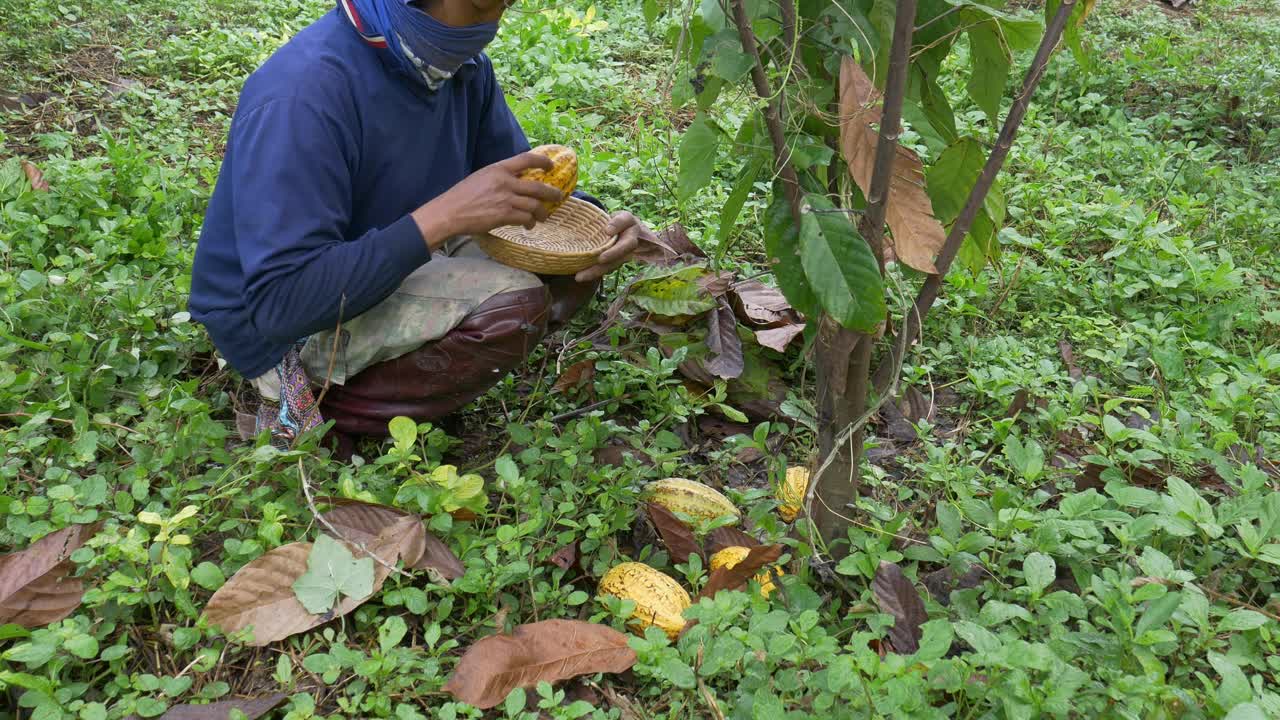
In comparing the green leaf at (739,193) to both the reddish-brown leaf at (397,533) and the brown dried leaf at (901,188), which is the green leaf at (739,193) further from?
the reddish-brown leaf at (397,533)

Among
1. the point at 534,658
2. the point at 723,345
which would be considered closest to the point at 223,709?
the point at 534,658

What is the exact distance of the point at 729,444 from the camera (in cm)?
246

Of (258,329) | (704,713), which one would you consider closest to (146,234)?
(258,329)

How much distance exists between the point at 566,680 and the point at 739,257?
1.84 meters

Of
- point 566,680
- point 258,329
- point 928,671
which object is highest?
point 258,329

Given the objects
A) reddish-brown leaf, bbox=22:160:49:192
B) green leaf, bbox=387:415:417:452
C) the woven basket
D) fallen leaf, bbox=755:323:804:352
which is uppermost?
the woven basket

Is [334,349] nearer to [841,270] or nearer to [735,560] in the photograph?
[735,560]

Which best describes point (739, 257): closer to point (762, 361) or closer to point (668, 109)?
point (762, 361)

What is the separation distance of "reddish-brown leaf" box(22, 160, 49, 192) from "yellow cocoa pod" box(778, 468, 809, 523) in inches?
97.8

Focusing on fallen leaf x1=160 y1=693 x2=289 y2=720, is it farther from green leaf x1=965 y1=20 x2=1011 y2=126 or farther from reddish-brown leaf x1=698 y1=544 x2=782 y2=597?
green leaf x1=965 y1=20 x2=1011 y2=126

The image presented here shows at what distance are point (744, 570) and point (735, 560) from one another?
0.10 meters

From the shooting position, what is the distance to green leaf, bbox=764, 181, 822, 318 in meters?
1.65

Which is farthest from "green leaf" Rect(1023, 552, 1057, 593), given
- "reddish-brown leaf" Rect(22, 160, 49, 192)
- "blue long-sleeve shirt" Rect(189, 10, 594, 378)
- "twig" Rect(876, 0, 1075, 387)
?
"reddish-brown leaf" Rect(22, 160, 49, 192)

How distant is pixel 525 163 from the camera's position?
2197 mm
